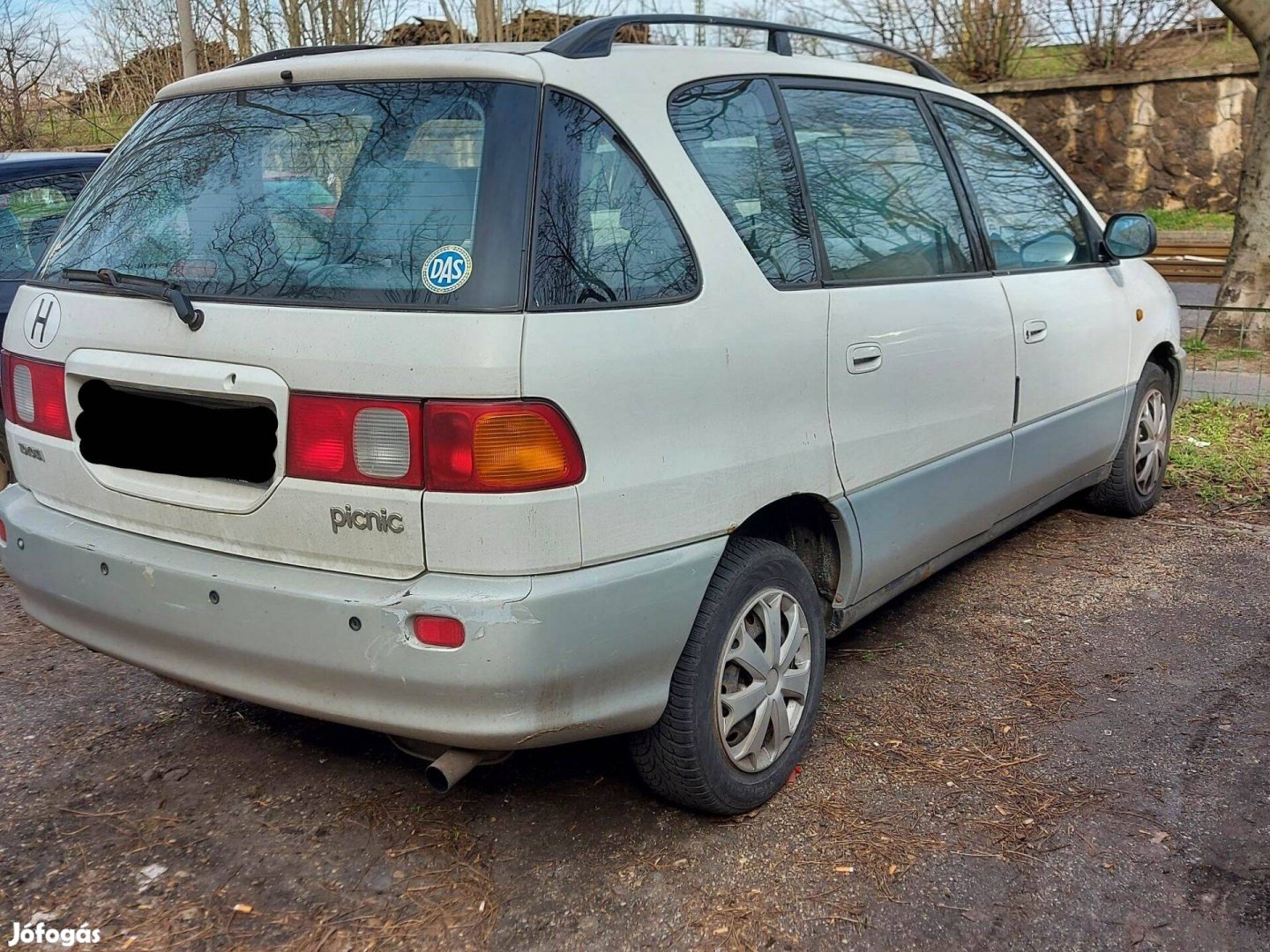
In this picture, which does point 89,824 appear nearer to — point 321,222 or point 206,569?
point 206,569

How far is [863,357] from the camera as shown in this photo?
3.23 metres

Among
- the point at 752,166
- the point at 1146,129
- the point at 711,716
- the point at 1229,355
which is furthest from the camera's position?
the point at 1146,129

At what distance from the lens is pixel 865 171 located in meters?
3.54

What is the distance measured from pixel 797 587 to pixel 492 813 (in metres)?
0.97

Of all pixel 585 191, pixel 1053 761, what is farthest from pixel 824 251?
pixel 1053 761

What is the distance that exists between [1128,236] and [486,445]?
3.47 m

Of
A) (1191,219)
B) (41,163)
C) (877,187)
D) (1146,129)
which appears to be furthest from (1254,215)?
(1146,129)

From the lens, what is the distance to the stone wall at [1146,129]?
62.5 ft

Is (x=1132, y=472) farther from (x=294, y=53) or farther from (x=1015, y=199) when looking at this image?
(x=294, y=53)

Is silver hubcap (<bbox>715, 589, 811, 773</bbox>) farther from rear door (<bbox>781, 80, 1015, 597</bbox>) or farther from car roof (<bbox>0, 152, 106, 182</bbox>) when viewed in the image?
car roof (<bbox>0, 152, 106, 182</bbox>)

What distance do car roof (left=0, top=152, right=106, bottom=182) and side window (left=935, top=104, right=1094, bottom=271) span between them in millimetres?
4319

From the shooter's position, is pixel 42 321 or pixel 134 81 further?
pixel 134 81

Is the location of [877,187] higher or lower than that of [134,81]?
lower

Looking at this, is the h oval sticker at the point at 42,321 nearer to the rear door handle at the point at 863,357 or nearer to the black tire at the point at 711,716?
the black tire at the point at 711,716
